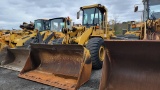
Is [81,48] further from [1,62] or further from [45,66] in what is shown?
[1,62]

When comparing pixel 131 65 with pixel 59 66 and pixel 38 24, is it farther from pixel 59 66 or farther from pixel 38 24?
pixel 38 24

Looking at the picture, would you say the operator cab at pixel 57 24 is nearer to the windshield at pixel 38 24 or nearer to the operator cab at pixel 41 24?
the operator cab at pixel 41 24

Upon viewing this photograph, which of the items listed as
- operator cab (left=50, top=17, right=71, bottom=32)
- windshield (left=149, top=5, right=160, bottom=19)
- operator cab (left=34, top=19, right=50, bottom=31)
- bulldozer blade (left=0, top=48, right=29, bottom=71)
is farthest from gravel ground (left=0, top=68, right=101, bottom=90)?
operator cab (left=34, top=19, right=50, bottom=31)

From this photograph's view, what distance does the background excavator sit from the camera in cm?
340

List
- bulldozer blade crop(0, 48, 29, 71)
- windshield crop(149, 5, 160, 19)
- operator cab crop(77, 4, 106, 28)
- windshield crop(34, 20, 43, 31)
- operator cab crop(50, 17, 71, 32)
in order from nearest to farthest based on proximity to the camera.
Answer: bulldozer blade crop(0, 48, 29, 71) → windshield crop(149, 5, 160, 19) → operator cab crop(77, 4, 106, 28) → operator cab crop(50, 17, 71, 32) → windshield crop(34, 20, 43, 31)

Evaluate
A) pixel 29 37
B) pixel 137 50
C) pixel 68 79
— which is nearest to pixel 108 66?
pixel 137 50

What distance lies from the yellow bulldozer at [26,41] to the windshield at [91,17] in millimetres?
1063

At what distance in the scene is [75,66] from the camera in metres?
4.89

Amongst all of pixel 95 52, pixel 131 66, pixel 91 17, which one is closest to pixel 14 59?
pixel 95 52

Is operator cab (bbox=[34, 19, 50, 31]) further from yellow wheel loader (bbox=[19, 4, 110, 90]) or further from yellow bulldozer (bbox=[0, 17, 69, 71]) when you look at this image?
yellow wheel loader (bbox=[19, 4, 110, 90])

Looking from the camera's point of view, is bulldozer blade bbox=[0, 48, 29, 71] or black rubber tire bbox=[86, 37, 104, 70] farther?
bulldozer blade bbox=[0, 48, 29, 71]

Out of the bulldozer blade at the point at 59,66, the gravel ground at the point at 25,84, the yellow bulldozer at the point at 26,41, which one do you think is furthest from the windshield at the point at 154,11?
the bulldozer blade at the point at 59,66

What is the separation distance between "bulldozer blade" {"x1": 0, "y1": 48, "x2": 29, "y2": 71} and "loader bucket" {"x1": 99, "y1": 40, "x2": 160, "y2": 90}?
3486mm

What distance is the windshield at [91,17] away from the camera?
7.75 metres
